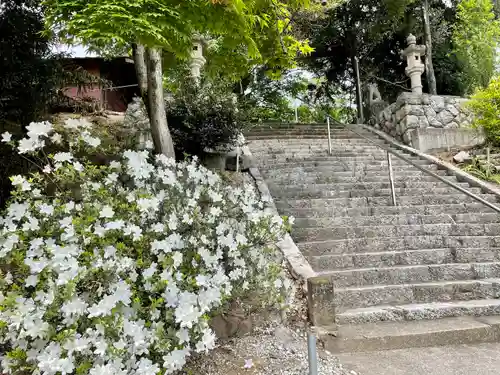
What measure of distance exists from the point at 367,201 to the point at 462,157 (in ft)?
9.99

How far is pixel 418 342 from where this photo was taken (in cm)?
268

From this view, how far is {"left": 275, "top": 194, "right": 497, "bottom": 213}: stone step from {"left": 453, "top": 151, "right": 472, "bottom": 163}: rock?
5.34 ft

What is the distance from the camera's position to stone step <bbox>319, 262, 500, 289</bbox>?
3.42 metres

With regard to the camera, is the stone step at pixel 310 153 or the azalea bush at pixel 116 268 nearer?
the azalea bush at pixel 116 268

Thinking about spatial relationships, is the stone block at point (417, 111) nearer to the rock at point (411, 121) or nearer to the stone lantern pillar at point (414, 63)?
the rock at point (411, 121)

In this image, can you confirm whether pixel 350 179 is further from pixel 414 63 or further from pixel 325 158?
pixel 414 63

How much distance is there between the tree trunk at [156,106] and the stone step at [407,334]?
2.22 metres

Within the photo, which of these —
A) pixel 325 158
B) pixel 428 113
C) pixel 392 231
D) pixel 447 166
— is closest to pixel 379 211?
pixel 392 231

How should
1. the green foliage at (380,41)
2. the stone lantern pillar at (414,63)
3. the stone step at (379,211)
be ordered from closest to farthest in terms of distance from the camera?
the stone step at (379,211) < the stone lantern pillar at (414,63) < the green foliage at (380,41)

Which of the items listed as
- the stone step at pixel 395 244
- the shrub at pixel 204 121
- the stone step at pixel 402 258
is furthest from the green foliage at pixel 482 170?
the shrub at pixel 204 121

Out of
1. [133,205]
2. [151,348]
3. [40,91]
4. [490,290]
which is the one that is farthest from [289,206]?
[40,91]

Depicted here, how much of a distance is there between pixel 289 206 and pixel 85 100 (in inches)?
179

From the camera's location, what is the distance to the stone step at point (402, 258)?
3619 millimetres

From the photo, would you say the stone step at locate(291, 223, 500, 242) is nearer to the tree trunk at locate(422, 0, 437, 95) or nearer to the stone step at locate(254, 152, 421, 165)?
the stone step at locate(254, 152, 421, 165)
